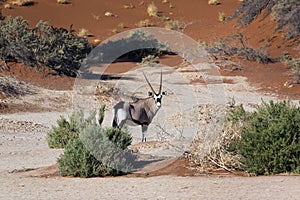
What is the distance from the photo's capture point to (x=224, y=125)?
13.8 m

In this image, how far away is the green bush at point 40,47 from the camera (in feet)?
105

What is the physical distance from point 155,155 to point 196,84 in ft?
65.1

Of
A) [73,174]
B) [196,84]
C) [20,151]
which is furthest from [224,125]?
[196,84]

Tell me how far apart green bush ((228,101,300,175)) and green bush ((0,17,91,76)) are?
20.0 meters

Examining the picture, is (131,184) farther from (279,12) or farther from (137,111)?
(279,12)

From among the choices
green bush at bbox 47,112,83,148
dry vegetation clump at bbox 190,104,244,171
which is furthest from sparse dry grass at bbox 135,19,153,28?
dry vegetation clump at bbox 190,104,244,171

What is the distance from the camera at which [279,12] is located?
40.4m

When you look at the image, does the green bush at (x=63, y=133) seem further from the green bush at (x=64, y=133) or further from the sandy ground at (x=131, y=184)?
the sandy ground at (x=131, y=184)

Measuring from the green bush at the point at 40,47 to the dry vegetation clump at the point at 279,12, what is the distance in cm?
1135

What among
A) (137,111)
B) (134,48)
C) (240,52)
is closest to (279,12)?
(240,52)

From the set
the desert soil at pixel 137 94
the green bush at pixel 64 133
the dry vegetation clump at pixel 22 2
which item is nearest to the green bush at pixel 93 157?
the desert soil at pixel 137 94

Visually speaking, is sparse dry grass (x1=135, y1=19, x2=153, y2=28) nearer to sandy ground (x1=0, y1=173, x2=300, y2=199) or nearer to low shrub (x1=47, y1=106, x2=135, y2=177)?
low shrub (x1=47, y1=106, x2=135, y2=177)

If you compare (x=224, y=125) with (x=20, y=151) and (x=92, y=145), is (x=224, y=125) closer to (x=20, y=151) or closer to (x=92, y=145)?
(x=92, y=145)

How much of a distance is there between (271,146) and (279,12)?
94.1ft
